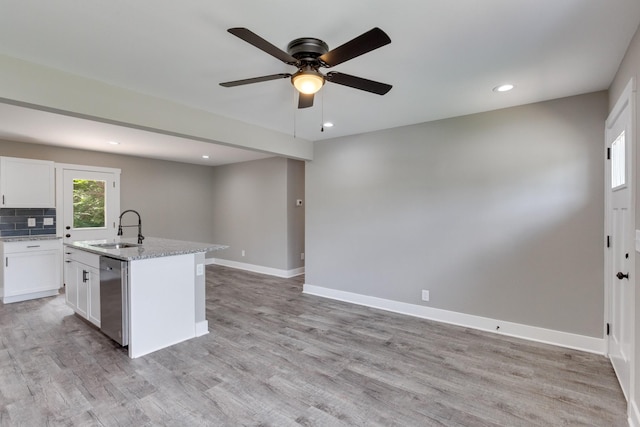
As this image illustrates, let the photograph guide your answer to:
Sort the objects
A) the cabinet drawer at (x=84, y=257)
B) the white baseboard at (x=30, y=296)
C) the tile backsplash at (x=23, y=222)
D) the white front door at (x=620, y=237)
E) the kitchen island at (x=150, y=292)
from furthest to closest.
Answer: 1. the tile backsplash at (x=23, y=222)
2. the white baseboard at (x=30, y=296)
3. the cabinet drawer at (x=84, y=257)
4. the kitchen island at (x=150, y=292)
5. the white front door at (x=620, y=237)

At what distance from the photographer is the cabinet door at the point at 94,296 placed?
328 centimetres

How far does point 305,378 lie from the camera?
2.50 m

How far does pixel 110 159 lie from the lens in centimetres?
588

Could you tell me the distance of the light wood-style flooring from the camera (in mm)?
2049

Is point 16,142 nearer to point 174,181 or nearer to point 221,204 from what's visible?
point 174,181

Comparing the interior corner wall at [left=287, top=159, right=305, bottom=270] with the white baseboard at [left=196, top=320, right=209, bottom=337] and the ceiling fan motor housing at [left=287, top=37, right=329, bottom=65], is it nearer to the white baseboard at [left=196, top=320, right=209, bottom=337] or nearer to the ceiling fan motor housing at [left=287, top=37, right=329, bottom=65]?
the white baseboard at [left=196, top=320, right=209, bottom=337]

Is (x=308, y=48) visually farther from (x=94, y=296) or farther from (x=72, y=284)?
A: (x=72, y=284)

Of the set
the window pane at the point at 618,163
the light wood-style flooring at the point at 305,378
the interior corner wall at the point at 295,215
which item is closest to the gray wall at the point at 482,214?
the window pane at the point at 618,163

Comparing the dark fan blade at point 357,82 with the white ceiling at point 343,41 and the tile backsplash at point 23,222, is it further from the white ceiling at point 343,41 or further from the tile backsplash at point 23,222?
the tile backsplash at point 23,222

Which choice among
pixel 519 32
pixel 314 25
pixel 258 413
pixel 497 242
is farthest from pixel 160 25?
pixel 497 242

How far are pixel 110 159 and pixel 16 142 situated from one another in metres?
1.30

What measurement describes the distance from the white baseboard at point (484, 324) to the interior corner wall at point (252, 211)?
81.3 inches

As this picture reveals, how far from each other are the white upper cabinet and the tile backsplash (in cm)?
22

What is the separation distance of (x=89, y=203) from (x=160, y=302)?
152 inches
